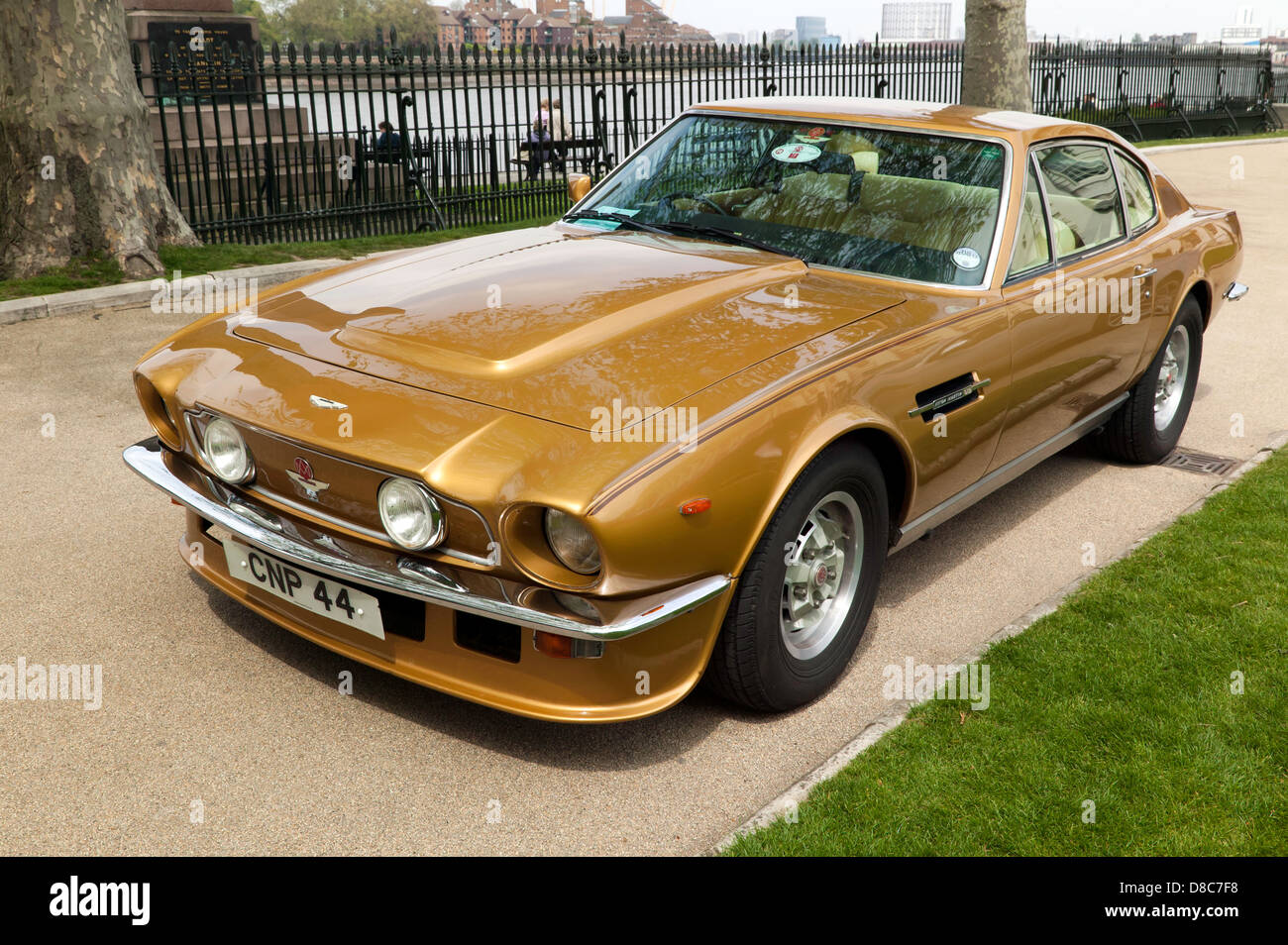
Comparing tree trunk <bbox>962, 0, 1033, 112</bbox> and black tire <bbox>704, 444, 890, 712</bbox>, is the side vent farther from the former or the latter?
tree trunk <bbox>962, 0, 1033, 112</bbox>

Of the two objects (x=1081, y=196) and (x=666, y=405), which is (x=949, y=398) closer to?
(x=666, y=405)

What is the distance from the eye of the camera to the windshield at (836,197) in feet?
13.1

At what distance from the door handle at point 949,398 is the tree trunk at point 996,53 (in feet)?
32.9

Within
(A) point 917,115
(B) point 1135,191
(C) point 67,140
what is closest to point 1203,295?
(B) point 1135,191

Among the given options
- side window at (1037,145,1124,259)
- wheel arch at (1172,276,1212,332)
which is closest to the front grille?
side window at (1037,145,1124,259)

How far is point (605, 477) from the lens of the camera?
8.63 ft

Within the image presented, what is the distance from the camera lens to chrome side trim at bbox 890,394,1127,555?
3740mm

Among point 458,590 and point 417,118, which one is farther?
point 417,118

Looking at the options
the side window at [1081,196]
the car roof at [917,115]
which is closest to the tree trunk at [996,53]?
the side window at [1081,196]

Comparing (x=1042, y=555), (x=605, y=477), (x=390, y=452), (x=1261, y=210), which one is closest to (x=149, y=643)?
(x=390, y=452)

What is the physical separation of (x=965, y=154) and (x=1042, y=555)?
1616mm

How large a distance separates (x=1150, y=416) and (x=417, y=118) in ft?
33.6

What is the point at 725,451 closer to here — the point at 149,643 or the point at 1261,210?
the point at 149,643

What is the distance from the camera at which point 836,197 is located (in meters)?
4.18
